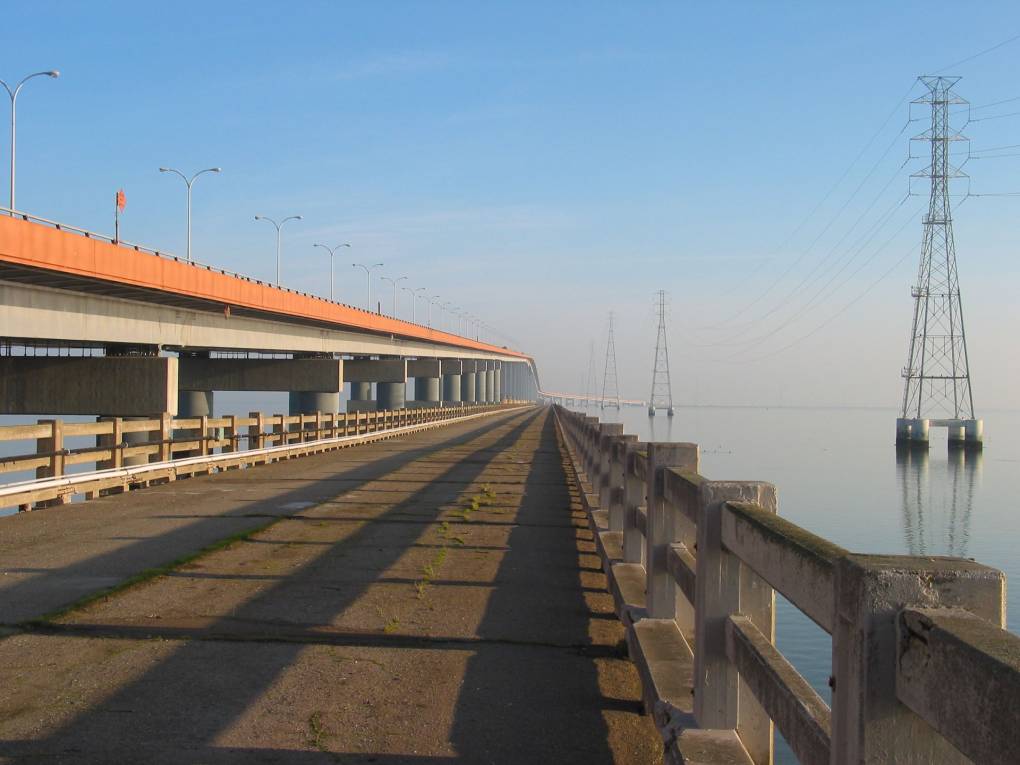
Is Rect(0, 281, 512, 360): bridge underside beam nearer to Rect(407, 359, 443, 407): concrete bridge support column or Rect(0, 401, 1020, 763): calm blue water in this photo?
Rect(0, 401, 1020, 763): calm blue water

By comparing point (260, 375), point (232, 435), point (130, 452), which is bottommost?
point (130, 452)

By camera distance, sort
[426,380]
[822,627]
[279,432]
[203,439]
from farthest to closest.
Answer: [426,380]
[279,432]
[203,439]
[822,627]

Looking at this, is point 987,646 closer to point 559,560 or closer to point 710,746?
point 710,746

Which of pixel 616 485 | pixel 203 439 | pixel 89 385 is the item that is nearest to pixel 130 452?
pixel 203 439

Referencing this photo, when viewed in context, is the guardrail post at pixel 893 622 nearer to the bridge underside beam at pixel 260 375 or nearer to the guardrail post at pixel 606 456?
the guardrail post at pixel 606 456

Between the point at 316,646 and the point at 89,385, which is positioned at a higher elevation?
the point at 89,385

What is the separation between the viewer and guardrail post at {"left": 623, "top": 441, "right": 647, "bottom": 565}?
875 cm

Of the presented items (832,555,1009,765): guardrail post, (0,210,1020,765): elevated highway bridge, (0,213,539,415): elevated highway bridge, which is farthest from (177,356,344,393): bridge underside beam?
(832,555,1009,765): guardrail post

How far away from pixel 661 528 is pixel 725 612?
6.90ft

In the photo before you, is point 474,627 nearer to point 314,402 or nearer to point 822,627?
point 822,627

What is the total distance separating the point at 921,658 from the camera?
229cm

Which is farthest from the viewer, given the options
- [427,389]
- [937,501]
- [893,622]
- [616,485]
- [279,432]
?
[427,389]

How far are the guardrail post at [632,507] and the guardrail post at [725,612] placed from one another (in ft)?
13.0

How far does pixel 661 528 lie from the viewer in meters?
6.67
